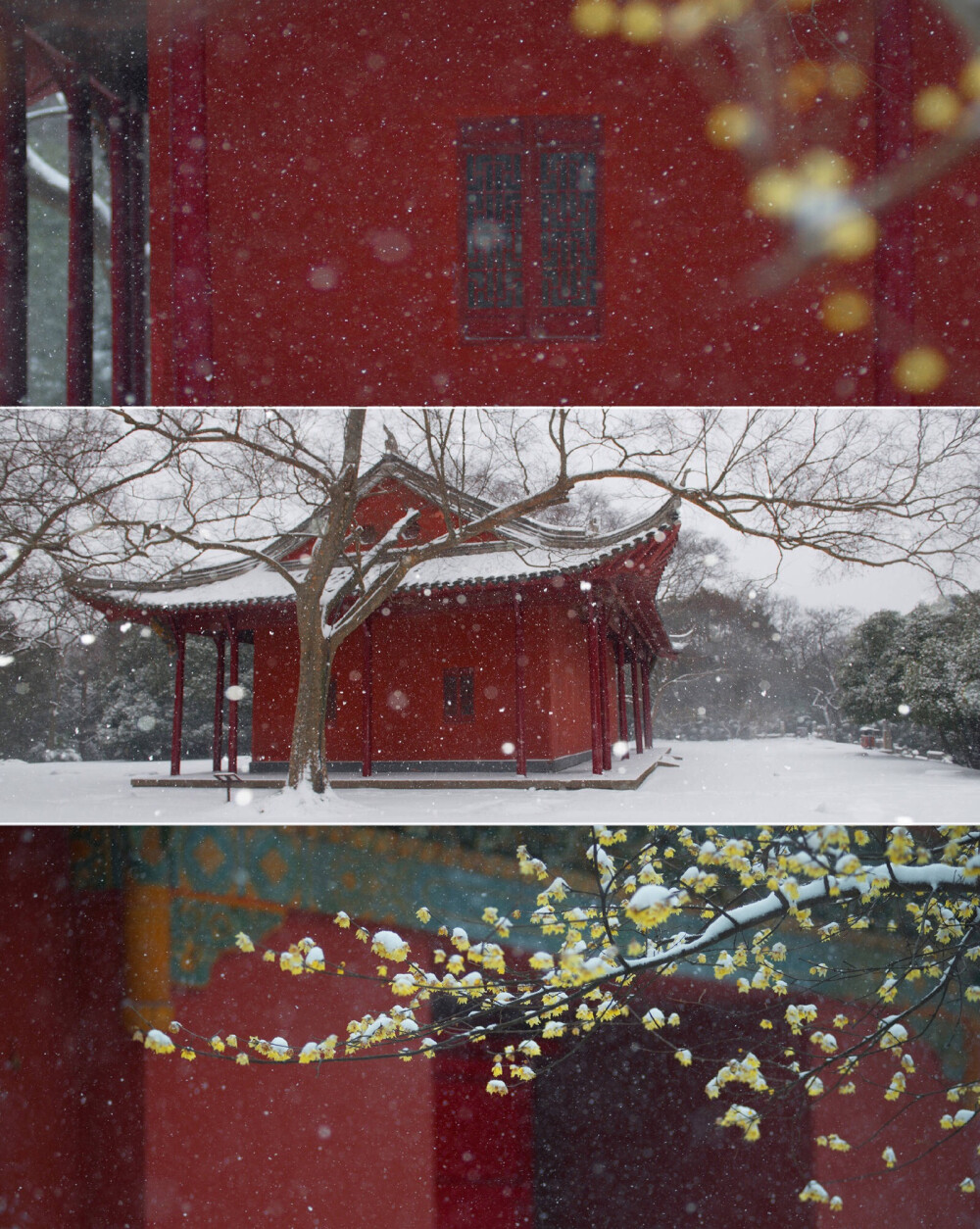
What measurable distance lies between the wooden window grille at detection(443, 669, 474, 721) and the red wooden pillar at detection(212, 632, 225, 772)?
82cm

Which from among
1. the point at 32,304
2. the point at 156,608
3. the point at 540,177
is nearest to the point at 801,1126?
the point at 156,608

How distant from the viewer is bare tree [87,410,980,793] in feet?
11.3

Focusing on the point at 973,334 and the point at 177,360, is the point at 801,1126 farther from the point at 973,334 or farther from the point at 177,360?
the point at 177,360

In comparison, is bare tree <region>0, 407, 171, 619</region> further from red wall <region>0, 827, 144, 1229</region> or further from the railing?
the railing

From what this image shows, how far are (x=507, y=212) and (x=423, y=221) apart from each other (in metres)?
0.42

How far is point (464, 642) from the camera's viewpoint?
3.24m

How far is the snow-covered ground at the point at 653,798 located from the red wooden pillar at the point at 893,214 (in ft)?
5.99

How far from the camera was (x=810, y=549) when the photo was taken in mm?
3438

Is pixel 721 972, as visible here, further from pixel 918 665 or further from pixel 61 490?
pixel 61 490

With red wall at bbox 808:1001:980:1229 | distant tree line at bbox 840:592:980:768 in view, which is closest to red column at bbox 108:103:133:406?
distant tree line at bbox 840:592:980:768

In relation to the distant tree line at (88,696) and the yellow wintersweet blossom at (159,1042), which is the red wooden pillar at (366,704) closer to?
the distant tree line at (88,696)

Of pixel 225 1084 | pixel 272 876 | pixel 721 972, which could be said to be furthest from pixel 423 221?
pixel 225 1084

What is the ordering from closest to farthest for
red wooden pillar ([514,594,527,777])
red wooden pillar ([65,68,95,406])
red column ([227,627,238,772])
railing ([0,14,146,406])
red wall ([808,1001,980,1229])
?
red wooden pillar ([514,594,527,777]) → red column ([227,627,238,772]) → red wall ([808,1001,980,1229]) → railing ([0,14,146,406]) → red wooden pillar ([65,68,95,406])

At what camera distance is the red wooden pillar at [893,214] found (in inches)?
170
